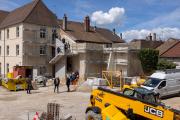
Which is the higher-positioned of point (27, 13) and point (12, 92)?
point (27, 13)

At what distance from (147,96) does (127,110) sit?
2.20m

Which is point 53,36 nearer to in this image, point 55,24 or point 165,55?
point 55,24

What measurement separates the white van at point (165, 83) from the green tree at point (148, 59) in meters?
13.4

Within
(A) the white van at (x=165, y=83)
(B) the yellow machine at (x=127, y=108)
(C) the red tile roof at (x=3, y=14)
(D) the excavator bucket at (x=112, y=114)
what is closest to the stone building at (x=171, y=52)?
(A) the white van at (x=165, y=83)

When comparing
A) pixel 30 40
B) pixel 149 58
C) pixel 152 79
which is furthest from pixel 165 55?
pixel 152 79

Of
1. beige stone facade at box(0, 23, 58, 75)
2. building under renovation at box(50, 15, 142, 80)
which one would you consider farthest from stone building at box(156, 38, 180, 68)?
beige stone facade at box(0, 23, 58, 75)

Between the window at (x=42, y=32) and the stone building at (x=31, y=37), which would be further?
the window at (x=42, y=32)

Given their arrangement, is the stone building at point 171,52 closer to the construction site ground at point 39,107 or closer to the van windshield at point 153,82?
the van windshield at point 153,82

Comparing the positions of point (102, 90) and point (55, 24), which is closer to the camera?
point (102, 90)

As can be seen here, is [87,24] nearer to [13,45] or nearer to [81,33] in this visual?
[81,33]

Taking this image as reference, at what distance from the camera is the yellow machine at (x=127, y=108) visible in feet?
34.0

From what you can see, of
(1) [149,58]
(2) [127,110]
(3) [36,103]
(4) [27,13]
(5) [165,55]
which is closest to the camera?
(2) [127,110]

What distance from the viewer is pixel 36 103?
76.0 feet

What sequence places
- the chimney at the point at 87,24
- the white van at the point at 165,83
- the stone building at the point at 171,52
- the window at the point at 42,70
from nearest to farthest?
the white van at the point at 165,83
the window at the point at 42,70
the stone building at the point at 171,52
the chimney at the point at 87,24
